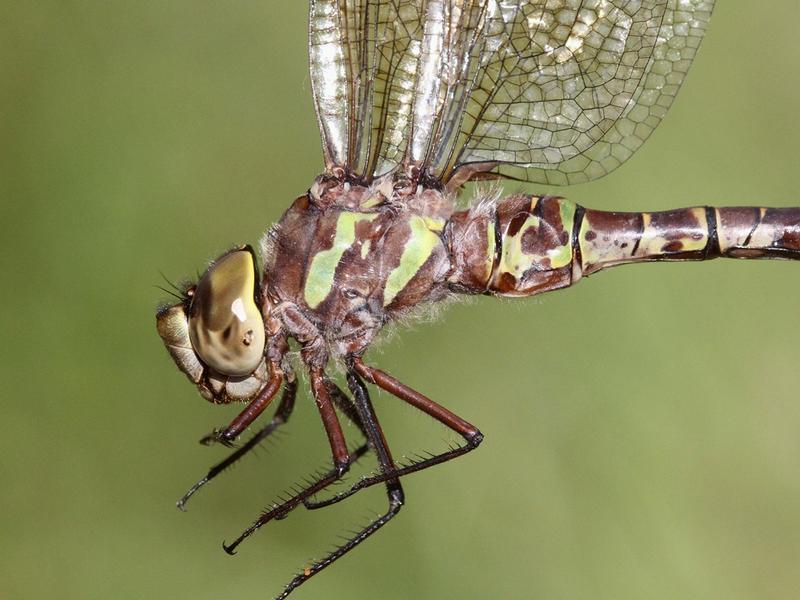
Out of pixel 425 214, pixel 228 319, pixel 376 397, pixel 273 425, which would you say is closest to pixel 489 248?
pixel 425 214

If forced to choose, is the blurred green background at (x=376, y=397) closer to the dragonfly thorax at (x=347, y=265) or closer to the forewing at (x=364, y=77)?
the dragonfly thorax at (x=347, y=265)

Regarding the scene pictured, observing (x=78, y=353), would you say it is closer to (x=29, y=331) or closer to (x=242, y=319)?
(x=29, y=331)

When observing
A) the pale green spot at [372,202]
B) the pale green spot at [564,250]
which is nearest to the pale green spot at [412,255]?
the pale green spot at [372,202]

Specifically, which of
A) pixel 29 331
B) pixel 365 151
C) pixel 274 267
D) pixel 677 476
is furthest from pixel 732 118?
pixel 29 331

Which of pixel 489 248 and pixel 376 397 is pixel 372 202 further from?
pixel 376 397

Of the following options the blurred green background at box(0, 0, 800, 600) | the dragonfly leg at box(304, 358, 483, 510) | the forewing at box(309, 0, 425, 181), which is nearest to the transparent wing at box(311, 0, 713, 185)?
the forewing at box(309, 0, 425, 181)

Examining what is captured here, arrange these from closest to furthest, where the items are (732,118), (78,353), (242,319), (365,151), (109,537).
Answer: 1. (242,319)
2. (365,151)
3. (109,537)
4. (78,353)
5. (732,118)
